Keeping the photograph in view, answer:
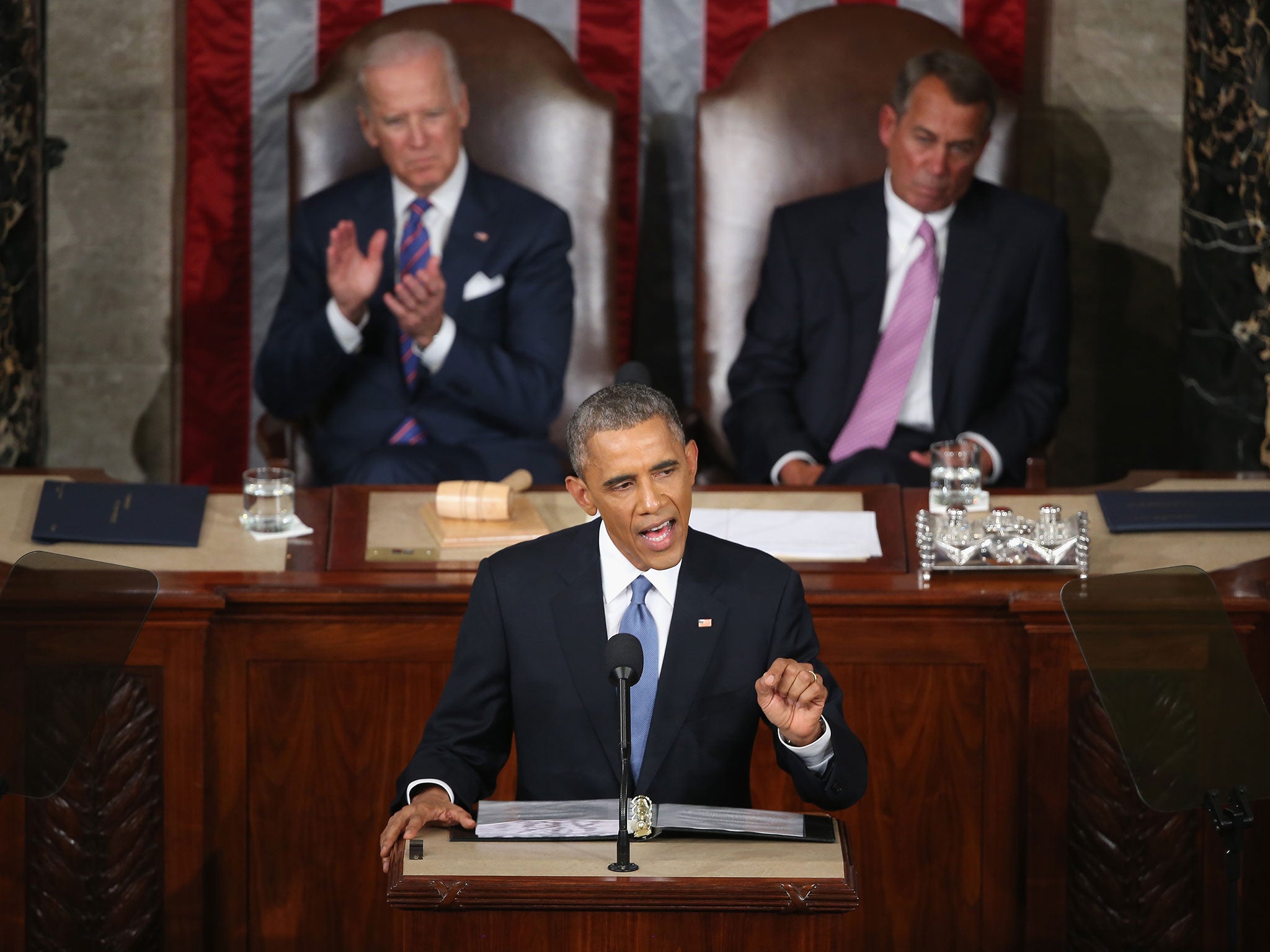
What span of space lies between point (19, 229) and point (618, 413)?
2.63 meters

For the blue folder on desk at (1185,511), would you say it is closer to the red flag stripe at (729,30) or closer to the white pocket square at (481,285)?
the white pocket square at (481,285)

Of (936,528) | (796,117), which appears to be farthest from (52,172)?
(936,528)

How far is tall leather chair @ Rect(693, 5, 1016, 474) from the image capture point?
4.68 meters

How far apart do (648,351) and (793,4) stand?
111cm

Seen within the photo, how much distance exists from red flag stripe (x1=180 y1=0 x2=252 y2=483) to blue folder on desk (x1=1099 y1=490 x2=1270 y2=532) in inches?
108

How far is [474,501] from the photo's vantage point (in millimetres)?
3254

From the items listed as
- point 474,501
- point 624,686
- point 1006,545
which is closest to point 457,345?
point 474,501

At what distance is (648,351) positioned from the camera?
524cm

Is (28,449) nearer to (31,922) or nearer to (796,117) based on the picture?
(31,922)

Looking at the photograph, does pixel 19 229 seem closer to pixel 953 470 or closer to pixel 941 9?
pixel 953 470

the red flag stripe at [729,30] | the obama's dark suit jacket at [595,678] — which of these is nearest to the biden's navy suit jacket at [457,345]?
the red flag stripe at [729,30]

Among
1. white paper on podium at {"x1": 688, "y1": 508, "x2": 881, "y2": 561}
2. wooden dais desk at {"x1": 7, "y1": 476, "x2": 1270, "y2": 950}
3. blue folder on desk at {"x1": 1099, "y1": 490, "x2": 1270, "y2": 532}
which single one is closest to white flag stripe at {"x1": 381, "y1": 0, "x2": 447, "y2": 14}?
white paper on podium at {"x1": 688, "y1": 508, "x2": 881, "y2": 561}

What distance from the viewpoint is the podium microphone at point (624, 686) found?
187cm

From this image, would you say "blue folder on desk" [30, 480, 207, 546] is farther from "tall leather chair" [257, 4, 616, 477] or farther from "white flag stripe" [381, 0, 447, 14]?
"white flag stripe" [381, 0, 447, 14]
